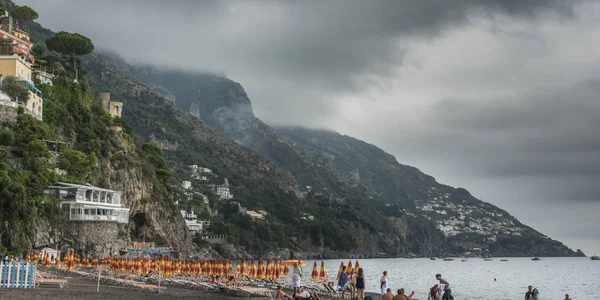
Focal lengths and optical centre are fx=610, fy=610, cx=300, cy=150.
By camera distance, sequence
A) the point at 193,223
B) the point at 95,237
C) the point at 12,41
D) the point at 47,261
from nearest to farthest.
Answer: the point at 47,261
the point at 95,237
the point at 12,41
the point at 193,223

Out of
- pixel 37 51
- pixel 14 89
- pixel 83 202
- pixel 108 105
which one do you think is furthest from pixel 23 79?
pixel 108 105

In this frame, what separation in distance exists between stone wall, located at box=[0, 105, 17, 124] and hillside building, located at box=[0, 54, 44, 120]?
207cm

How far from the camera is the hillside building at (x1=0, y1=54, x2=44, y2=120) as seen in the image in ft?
213

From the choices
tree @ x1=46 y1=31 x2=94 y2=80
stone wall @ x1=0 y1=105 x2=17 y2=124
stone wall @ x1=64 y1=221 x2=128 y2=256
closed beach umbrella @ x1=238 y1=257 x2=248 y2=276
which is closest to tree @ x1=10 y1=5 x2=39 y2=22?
tree @ x1=46 y1=31 x2=94 y2=80

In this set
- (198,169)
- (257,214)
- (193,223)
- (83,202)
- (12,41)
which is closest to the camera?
(83,202)

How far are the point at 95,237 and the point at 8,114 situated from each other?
1551 centimetres

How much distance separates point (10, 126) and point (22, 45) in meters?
27.7

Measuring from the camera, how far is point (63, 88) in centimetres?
7975

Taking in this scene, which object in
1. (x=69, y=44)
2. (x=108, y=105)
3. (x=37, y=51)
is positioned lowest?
(x=108, y=105)

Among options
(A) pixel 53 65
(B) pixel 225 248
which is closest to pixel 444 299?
(A) pixel 53 65

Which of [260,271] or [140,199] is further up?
[140,199]

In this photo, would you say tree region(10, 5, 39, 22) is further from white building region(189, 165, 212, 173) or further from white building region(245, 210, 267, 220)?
white building region(189, 165, 212, 173)

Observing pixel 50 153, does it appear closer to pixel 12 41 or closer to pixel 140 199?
pixel 140 199

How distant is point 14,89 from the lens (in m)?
62.2
